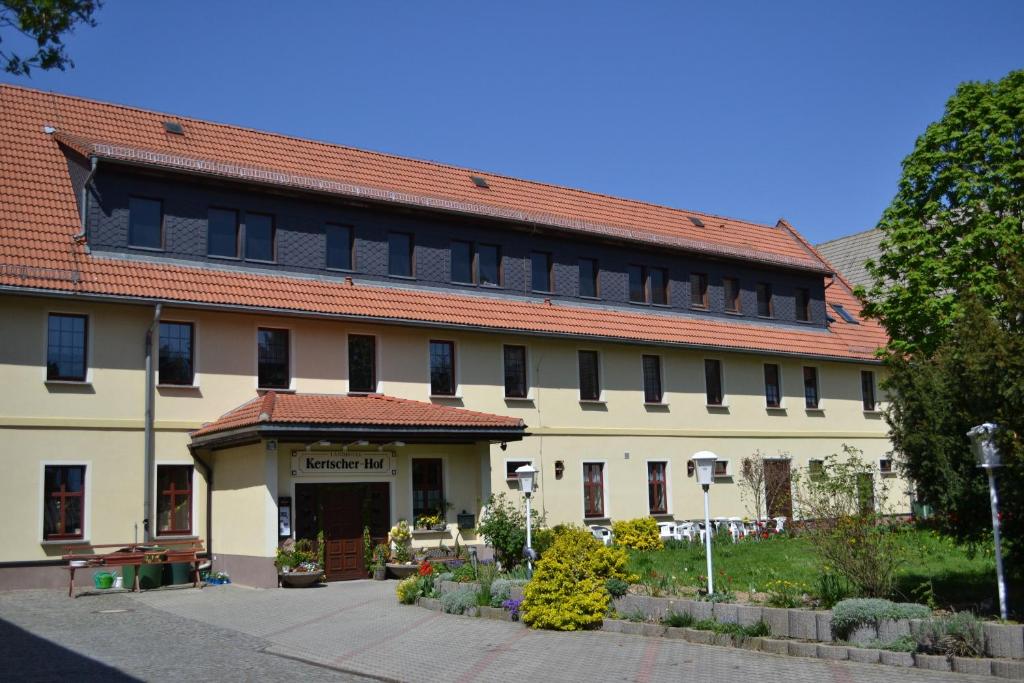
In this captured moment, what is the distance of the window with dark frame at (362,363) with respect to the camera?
25.4m

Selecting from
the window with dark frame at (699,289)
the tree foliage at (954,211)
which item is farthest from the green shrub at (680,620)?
the window with dark frame at (699,289)

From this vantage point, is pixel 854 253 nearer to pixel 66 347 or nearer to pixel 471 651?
pixel 66 347

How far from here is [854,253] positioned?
4791cm

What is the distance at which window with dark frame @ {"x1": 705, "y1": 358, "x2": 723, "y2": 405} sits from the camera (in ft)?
107

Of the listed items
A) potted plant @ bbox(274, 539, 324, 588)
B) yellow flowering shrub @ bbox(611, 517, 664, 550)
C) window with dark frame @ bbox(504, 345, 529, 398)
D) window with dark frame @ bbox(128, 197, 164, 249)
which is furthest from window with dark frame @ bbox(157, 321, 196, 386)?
yellow flowering shrub @ bbox(611, 517, 664, 550)

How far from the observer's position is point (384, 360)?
2578 centimetres

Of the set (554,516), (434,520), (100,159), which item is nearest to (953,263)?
(554,516)

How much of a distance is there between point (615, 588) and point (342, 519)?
9467mm

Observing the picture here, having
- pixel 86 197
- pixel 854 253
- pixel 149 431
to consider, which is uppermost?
pixel 854 253

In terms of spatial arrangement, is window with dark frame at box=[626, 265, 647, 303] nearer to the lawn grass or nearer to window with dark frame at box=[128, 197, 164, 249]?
the lawn grass

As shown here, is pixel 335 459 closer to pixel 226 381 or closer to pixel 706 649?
pixel 226 381

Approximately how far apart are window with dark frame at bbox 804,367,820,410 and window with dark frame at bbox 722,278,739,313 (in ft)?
11.1

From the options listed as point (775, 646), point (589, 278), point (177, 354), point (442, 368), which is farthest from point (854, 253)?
point (775, 646)

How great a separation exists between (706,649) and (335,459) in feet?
39.3
